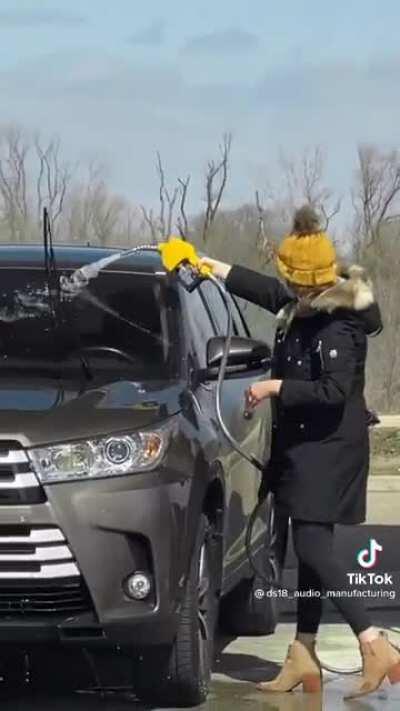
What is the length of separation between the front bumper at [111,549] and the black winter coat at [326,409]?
0.69 m

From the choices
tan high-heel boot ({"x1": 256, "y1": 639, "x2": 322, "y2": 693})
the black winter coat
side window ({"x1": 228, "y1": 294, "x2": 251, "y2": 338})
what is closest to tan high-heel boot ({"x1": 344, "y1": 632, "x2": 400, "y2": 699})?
tan high-heel boot ({"x1": 256, "y1": 639, "x2": 322, "y2": 693})

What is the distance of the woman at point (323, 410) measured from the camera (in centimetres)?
523

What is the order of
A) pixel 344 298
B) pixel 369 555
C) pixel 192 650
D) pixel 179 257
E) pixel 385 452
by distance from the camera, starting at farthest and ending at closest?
pixel 385 452 < pixel 369 555 < pixel 179 257 < pixel 344 298 < pixel 192 650

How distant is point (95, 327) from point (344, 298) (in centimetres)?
116

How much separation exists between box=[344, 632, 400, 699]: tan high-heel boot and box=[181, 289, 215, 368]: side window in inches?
51.9

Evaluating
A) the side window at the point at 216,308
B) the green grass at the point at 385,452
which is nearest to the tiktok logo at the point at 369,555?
the side window at the point at 216,308

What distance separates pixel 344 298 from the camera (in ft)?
17.2

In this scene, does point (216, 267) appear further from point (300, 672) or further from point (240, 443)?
point (300, 672)

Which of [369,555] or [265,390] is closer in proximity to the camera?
[265,390]

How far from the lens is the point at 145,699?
17.3 ft

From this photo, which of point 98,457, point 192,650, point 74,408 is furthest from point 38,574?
point 192,650

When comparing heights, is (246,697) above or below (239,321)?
below

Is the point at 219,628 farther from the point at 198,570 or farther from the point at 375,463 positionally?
the point at 375,463

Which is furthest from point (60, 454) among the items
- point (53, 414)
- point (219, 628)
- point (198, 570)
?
point (219, 628)
